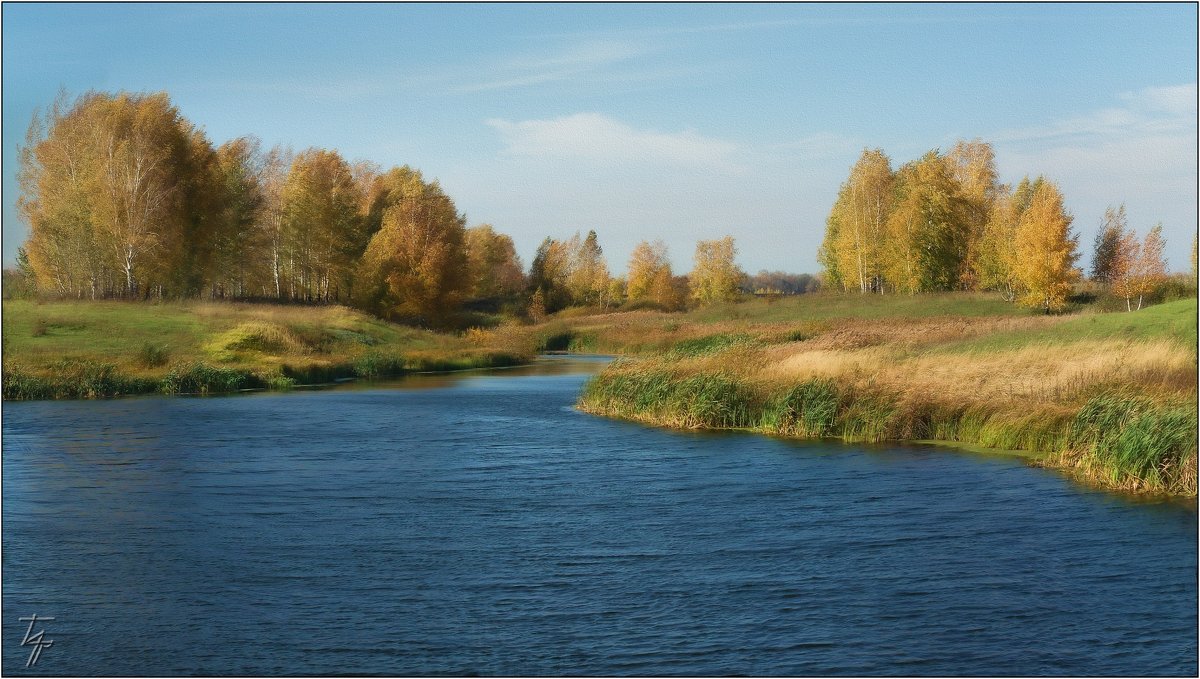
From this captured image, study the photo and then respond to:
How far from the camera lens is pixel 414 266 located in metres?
69.3

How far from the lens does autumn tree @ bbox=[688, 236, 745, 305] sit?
10531 centimetres

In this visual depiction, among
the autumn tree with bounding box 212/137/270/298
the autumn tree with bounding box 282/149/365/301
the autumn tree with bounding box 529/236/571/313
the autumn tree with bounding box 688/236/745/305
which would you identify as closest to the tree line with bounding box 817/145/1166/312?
the autumn tree with bounding box 688/236/745/305

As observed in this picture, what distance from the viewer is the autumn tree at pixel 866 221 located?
8356 centimetres

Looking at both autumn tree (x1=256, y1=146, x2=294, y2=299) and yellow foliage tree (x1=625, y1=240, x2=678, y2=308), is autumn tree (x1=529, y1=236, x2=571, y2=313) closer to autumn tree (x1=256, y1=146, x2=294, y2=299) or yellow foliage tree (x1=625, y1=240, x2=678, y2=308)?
yellow foliage tree (x1=625, y1=240, x2=678, y2=308)

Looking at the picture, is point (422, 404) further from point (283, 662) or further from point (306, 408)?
point (283, 662)

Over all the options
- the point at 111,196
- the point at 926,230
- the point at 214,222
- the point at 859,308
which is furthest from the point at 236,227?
the point at 926,230

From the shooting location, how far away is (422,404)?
37219 millimetres

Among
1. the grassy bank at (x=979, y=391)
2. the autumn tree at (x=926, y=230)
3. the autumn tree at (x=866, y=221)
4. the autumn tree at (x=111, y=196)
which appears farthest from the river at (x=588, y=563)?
the autumn tree at (x=866, y=221)

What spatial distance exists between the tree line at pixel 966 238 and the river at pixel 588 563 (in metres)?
47.9

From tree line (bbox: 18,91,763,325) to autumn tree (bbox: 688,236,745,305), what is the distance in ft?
72.9

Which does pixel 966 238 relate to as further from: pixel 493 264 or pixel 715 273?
pixel 493 264

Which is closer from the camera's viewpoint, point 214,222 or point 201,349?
point 201,349

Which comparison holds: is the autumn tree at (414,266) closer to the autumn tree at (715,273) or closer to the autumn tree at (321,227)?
the autumn tree at (321,227)

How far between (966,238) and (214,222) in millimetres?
53421
